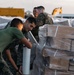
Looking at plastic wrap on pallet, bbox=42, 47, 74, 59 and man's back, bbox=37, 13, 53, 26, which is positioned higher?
man's back, bbox=37, 13, 53, 26

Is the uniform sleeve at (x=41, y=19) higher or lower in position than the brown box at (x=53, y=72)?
higher

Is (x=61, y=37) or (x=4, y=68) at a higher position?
(x=61, y=37)

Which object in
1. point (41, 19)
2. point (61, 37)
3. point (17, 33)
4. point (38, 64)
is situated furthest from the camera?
point (41, 19)

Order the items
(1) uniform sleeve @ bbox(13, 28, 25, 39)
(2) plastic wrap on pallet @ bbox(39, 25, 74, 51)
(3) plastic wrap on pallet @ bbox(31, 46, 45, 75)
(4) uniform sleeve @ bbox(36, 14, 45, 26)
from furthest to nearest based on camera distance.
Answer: (4) uniform sleeve @ bbox(36, 14, 45, 26) → (3) plastic wrap on pallet @ bbox(31, 46, 45, 75) → (2) plastic wrap on pallet @ bbox(39, 25, 74, 51) → (1) uniform sleeve @ bbox(13, 28, 25, 39)

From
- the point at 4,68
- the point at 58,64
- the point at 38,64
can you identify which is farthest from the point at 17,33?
the point at 38,64

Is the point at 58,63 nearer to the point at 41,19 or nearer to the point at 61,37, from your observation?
the point at 61,37

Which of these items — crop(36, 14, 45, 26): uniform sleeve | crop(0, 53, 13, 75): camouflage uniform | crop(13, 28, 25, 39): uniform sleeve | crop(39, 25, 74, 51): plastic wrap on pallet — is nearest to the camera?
crop(13, 28, 25, 39): uniform sleeve

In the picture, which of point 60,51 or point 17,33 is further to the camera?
point 60,51

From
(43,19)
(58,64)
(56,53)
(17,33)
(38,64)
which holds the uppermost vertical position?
(17,33)

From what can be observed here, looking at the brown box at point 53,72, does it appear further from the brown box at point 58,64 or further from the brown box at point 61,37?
the brown box at point 61,37

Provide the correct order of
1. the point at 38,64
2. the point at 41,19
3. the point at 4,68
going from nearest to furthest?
the point at 4,68 < the point at 38,64 < the point at 41,19

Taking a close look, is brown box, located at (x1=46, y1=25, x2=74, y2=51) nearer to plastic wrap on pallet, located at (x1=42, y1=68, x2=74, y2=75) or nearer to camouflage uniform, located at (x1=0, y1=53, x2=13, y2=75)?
plastic wrap on pallet, located at (x1=42, y1=68, x2=74, y2=75)

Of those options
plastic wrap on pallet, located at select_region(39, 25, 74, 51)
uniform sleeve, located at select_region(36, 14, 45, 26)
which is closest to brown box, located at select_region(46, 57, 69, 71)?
plastic wrap on pallet, located at select_region(39, 25, 74, 51)

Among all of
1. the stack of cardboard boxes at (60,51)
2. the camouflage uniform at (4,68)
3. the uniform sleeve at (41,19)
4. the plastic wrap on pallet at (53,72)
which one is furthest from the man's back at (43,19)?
the camouflage uniform at (4,68)
